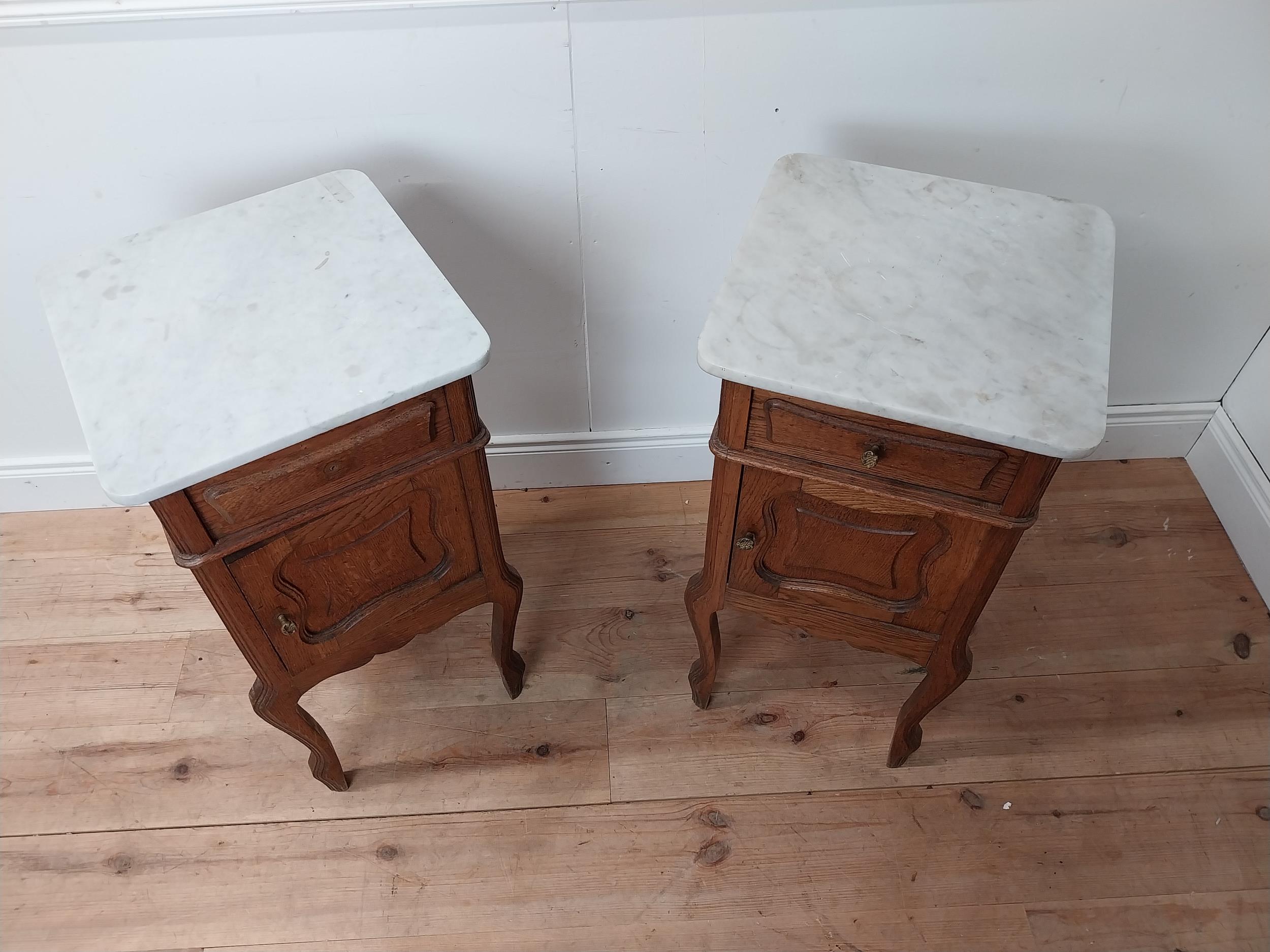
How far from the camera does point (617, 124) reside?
1.31 metres

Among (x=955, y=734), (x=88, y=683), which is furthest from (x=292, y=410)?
(x=955, y=734)

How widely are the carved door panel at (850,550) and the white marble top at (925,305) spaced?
5.9 inches

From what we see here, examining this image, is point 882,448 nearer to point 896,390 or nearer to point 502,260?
point 896,390

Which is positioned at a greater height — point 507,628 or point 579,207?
point 579,207

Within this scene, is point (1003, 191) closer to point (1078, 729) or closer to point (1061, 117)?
point (1061, 117)

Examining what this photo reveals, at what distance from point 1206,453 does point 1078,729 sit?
67 centimetres

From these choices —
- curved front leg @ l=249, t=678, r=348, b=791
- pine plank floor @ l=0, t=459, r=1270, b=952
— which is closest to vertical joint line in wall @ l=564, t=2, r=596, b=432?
pine plank floor @ l=0, t=459, r=1270, b=952

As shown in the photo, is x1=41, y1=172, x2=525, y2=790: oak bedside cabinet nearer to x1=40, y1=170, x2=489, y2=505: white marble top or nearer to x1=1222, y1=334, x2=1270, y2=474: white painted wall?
x1=40, y1=170, x2=489, y2=505: white marble top

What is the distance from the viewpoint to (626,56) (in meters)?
1.24

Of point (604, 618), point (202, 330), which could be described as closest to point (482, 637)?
point (604, 618)

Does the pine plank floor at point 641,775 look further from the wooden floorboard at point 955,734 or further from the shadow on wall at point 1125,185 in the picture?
the shadow on wall at point 1125,185

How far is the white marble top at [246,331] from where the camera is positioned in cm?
93

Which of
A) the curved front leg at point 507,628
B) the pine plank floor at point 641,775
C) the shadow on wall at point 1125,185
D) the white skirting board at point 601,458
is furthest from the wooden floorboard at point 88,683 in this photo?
the shadow on wall at point 1125,185

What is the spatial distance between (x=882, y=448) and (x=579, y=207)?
659 mm
